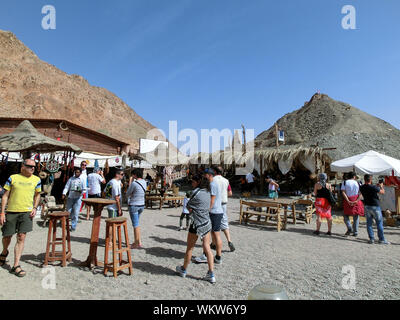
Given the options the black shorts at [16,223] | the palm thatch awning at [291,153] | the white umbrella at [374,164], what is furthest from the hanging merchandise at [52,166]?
the palm thatch awning at [291,153]

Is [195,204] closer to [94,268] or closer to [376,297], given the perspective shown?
[94,268]

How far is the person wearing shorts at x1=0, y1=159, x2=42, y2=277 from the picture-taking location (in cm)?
372

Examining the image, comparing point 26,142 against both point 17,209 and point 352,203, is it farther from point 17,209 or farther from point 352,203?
point 352,203

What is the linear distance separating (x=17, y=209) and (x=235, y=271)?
11.4 feet

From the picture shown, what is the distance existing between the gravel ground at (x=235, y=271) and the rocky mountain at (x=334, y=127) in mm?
28812

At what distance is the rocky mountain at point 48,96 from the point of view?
4325 cm

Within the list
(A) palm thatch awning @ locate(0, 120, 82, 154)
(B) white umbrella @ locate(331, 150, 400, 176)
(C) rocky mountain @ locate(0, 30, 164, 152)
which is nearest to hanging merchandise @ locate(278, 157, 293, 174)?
(B) white umbrella @ locate(331, 150, 400, 176)

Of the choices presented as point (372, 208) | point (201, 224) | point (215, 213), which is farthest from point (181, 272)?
point (372, 208)

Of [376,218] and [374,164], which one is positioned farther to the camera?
[374,164]

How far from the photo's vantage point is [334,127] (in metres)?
52.2

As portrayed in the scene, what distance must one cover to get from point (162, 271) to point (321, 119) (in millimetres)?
63227

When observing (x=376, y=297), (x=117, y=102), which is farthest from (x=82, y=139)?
(x=117, y=102)

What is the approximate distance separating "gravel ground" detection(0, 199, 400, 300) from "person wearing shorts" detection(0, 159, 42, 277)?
41 cm
